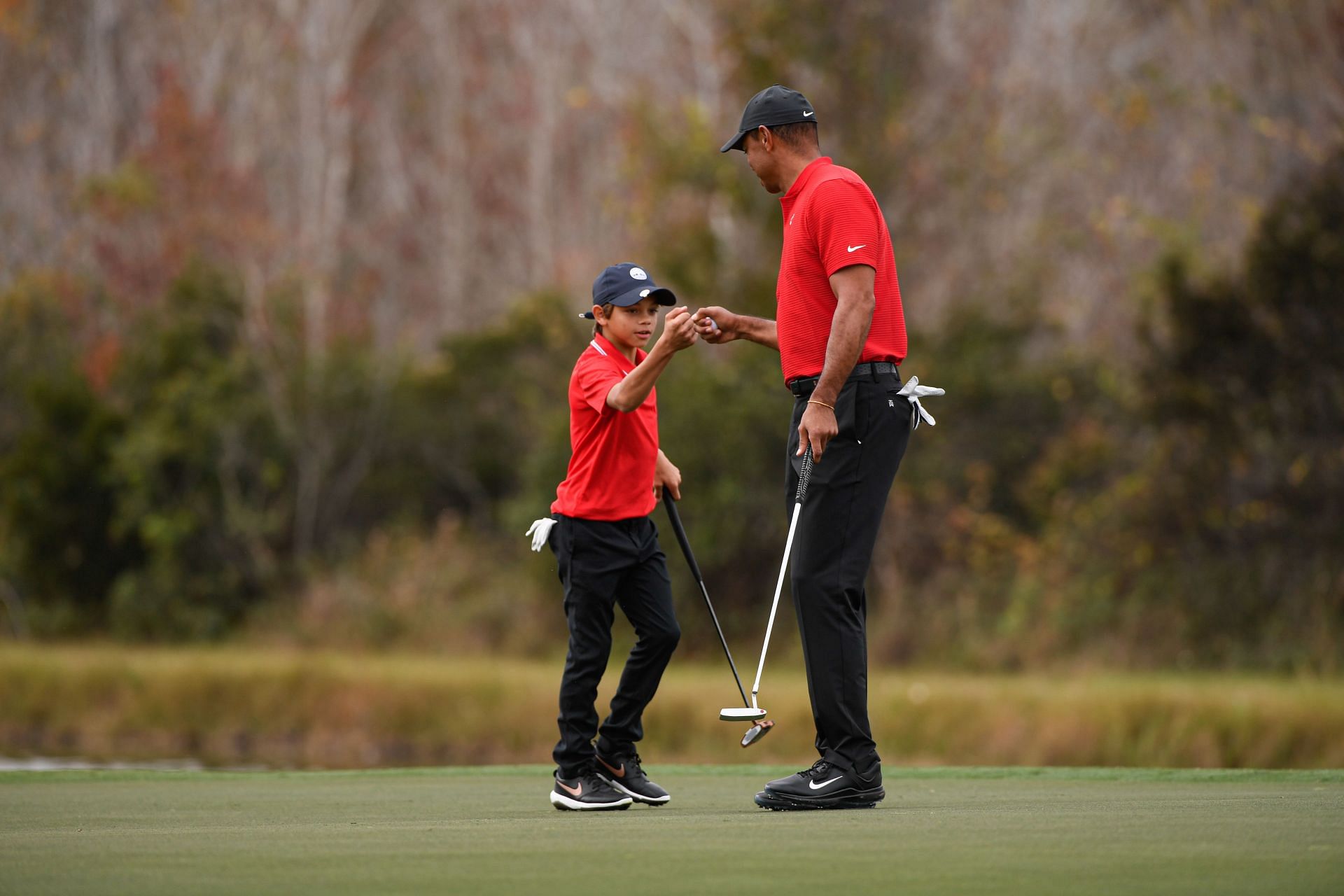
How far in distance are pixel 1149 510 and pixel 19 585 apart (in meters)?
11.6

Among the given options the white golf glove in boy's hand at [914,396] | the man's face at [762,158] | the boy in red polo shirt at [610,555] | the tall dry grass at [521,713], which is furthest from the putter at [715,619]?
the tall dry grass at [521,713]

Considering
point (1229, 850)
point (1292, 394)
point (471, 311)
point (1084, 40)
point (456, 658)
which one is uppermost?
→ point (1084, 40)

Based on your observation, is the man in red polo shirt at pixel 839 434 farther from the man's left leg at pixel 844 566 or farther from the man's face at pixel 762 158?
the man's face at pixel 762 158

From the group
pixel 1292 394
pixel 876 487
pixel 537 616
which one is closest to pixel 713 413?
pixel 537 616

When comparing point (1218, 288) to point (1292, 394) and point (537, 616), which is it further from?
point (537, 616)

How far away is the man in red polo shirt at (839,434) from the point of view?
5.58m

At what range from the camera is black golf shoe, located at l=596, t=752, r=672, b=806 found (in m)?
6.24

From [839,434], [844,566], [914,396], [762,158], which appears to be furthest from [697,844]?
[762,158]

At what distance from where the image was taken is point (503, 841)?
471 centimetres

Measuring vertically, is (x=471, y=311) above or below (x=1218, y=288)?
above

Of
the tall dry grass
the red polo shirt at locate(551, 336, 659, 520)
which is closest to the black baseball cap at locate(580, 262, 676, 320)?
the red polo shirt at locate(551, 336, 659, 520)

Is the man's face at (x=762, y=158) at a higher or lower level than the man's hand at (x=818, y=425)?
higher

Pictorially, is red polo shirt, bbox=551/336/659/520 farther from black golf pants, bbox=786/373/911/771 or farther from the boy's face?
black golf pants, bbox=786/373/911/771

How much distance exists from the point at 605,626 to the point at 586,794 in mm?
601
